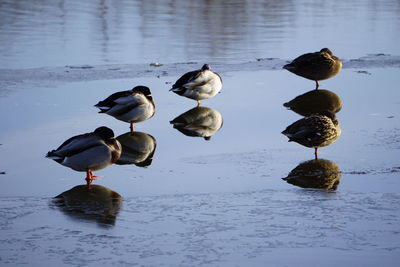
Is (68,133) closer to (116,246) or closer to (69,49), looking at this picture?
(116,246)

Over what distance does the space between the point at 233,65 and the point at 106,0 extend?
11300 mm

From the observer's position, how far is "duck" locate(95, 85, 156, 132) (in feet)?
35.6

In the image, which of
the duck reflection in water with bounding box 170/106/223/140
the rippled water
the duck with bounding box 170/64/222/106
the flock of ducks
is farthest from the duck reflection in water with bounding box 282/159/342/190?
the rippled water

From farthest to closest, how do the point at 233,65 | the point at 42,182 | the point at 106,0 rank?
the point at 106,0, the point at 233,65, the point at 42,182

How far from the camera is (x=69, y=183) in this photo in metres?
8.59

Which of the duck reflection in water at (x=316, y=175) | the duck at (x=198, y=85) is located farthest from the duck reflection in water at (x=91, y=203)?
the duck at (x=198, y=85)

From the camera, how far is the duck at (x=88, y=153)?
335 inches

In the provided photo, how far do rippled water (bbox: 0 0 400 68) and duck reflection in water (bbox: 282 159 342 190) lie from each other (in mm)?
6830

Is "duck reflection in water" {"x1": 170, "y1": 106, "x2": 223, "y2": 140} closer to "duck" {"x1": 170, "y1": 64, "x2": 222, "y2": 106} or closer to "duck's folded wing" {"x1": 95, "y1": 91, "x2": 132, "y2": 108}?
"duck" {"x1": 170, "y1": 64, "x2": 222, "y2": 106}

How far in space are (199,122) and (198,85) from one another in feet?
3.41

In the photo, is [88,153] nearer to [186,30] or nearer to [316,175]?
[316,175]

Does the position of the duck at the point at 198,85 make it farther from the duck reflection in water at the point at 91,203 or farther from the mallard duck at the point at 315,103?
the duck reflection in water at the point at 91,203

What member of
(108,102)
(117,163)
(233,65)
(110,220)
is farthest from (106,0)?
(110,220)

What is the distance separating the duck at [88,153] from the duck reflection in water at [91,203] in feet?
0.80
